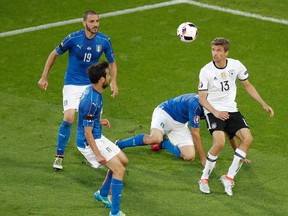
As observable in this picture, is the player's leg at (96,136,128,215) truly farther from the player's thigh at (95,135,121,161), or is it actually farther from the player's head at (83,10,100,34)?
the player's head at (83,10,100,34)

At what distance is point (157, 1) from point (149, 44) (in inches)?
122

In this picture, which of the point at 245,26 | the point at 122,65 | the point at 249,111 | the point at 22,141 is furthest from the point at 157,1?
the point at 22,141

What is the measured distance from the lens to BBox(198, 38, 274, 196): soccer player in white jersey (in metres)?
14.0

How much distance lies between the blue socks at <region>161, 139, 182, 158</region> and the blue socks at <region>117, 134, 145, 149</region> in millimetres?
431

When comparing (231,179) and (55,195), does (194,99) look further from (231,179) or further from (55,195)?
(55,195)

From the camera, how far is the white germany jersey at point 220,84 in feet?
46.6

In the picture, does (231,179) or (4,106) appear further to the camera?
(4,106)

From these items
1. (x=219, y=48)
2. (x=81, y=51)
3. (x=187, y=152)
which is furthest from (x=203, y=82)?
(x=81, y=51)

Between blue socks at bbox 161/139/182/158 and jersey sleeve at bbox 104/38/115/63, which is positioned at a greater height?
jersey sleeve at bbox 104/38/115/63

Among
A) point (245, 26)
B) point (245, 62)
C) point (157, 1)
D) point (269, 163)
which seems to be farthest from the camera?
point (157, 1)

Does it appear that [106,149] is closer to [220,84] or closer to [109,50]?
[220,84]

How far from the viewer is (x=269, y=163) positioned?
49.4ft

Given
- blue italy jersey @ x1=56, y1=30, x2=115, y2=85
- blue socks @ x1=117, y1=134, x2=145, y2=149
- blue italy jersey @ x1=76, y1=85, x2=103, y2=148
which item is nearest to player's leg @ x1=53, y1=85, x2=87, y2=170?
blue italy jersey @ x1=56, y1=30, x2=115, y2=85

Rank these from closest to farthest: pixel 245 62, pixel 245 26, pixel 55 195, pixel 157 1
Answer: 1. pixel 55 195
2. pixel 245 62
3. pixel 245 26
4. pixel 157 1
